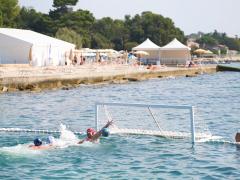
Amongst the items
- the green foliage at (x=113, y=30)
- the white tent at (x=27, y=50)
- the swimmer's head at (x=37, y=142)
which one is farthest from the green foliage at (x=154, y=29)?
the swimmer's head at (x=37, y=142)

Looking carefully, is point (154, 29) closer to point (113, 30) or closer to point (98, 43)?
point (113, 30)

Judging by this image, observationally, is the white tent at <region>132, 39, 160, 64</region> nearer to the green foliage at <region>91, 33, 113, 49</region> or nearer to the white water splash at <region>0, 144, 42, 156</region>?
the green foliage at <region>91, 33, 113, 49</region>

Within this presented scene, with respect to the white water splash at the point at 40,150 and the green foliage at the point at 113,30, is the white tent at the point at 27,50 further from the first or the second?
the green foliage at the point at 113,30

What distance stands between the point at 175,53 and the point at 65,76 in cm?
4094

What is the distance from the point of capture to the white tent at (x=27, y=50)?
57281mm

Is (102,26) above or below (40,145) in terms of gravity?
above

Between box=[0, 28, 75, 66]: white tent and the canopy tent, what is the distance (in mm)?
26173

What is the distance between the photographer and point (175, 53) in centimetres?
8769

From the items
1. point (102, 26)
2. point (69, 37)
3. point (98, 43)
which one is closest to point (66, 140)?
point (69, 37)

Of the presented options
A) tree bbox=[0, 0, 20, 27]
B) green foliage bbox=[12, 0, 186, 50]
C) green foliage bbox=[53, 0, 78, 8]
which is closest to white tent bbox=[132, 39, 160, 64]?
green foliage bbox=[12, 0, 186, 50]

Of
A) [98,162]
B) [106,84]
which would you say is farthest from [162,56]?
[98,162]

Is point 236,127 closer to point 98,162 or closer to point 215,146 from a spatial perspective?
point 215,146

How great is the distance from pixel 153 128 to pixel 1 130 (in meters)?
6.50

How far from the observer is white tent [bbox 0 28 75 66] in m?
57.3
